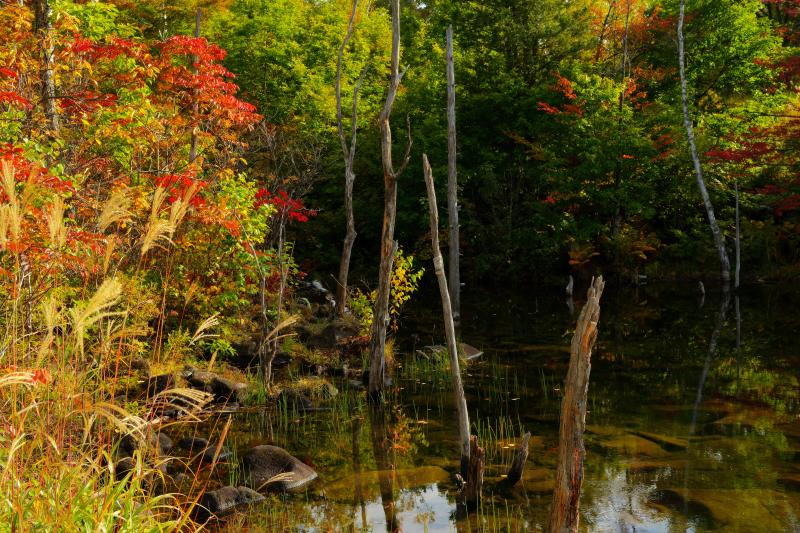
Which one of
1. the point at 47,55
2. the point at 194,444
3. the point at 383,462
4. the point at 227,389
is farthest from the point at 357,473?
the point at 47,55

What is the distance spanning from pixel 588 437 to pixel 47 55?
6988 millimetres

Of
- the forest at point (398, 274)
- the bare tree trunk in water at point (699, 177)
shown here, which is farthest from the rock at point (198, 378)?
the bare tree trunk in water at point (699, 177)

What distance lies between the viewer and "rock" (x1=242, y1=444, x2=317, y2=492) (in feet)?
22.5

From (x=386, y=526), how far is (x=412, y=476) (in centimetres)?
116

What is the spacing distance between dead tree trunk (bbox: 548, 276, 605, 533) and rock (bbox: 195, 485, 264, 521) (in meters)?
2.73

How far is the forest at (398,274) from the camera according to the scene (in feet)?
16.0

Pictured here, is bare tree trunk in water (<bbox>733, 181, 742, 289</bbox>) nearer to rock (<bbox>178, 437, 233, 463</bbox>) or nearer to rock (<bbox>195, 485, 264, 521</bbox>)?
→ rock (<bbox>178, 437, 233, 463</bbox>)

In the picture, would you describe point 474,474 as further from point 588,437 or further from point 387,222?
point 387,222

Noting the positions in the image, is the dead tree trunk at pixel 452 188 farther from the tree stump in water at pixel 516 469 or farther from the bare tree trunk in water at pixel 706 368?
the tree stump in water at pixel 516 469

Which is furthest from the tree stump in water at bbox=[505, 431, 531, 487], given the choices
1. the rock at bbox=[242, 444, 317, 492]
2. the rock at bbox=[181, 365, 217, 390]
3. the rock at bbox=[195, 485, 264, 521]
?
the rock at bbox=[181, 365, 217, 390]

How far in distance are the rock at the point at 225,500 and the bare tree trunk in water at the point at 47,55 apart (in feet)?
12.2

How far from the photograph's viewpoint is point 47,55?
7656mm

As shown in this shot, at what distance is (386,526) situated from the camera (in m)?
6.10

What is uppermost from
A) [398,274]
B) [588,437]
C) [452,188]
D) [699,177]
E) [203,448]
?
[699,177]
